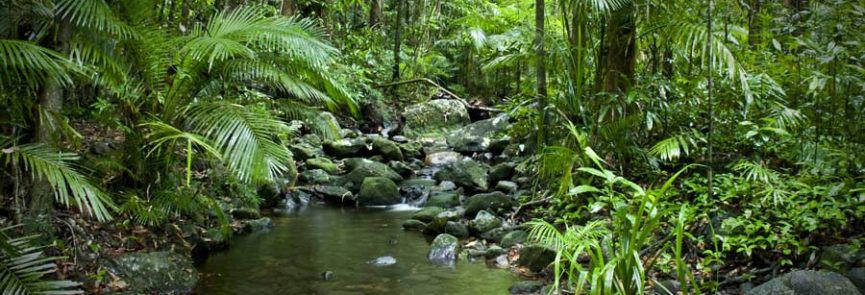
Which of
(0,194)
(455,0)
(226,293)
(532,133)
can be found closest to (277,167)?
(226,293)

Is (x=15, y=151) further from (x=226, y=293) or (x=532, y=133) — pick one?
A: (x=532, y=133)

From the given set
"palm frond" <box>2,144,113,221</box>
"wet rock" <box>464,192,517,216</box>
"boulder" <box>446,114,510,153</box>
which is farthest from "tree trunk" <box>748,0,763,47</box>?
"palm frond" <box>2,144,113,221</box>

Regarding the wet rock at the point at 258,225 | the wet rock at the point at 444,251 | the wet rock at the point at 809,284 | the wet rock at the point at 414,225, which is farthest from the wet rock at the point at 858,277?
the wet rock at the point at 258,225

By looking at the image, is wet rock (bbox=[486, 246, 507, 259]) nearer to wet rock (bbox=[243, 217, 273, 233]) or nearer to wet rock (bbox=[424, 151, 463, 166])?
wet rock (bbox=[243, 217, 273, 233])

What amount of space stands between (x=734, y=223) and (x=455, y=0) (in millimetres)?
12493

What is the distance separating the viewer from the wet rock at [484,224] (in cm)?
682

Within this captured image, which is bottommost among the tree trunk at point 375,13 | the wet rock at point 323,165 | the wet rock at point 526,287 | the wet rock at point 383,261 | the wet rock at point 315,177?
the wet rock at point 526,287


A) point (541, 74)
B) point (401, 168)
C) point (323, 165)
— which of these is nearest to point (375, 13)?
point (401, 168)

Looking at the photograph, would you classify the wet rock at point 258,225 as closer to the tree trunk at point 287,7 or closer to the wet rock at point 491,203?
the wet rock at point 491,203

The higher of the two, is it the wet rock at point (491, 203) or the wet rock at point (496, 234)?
the wet rock at point (491, 203)

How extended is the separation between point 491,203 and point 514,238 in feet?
4.18

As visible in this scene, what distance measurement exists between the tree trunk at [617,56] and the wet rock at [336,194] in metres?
4.26

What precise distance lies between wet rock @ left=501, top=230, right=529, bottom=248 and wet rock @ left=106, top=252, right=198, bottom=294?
2.80 m

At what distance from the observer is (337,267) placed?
19.0 feet
